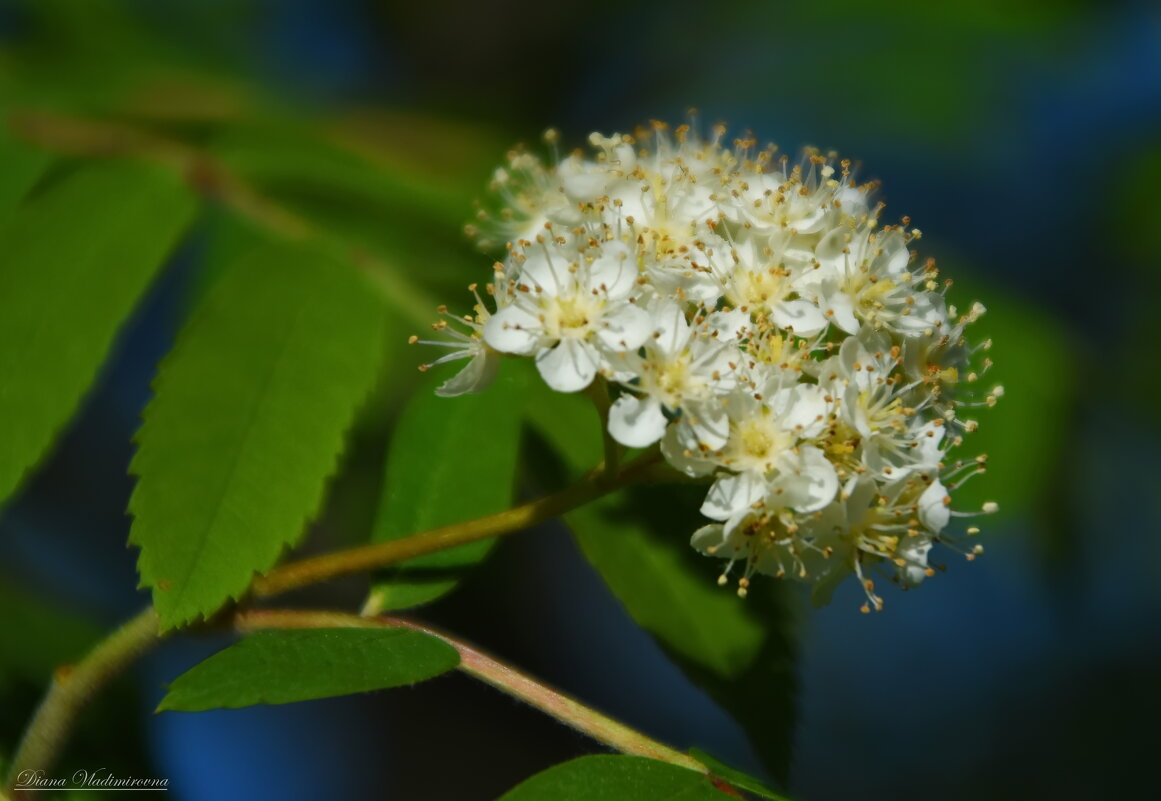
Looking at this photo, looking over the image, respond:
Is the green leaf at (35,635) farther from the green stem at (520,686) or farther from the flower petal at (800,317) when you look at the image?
the flower petal at (800,317)

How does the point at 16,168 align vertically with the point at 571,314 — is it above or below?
above

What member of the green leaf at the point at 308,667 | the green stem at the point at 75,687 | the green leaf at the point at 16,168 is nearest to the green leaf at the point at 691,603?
the green leaf at the point at 308,667

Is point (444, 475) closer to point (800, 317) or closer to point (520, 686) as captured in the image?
point (520, 686)

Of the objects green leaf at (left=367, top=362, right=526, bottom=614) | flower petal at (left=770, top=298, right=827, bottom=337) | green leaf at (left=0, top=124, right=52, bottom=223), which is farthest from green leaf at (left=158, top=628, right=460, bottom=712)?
green leaf at (left=0, top=124, right=52, bottom=223)

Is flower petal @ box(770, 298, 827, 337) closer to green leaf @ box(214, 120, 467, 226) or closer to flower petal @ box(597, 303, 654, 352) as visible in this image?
flower petal @ box(597, 303, 654, 352)

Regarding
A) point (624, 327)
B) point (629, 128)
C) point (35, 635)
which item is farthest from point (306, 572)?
point (629, 128)

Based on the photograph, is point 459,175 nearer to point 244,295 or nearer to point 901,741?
point 244,295

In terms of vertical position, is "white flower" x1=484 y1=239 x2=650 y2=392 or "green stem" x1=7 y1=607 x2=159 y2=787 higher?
"white flower" x1=484 y1=239 x2=650 y2=392
